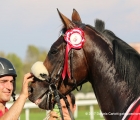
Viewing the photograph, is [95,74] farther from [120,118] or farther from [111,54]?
[120,118]

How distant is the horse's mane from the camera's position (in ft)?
13.8

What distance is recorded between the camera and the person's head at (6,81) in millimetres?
4809

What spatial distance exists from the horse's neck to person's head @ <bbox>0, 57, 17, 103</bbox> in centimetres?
102

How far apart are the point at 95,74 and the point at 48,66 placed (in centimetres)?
51

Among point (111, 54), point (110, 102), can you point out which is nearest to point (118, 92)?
point (110, 102)

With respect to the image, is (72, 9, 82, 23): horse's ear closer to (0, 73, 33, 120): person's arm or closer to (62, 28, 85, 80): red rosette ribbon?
(62, 28, 85, 80): red rosette ribbon

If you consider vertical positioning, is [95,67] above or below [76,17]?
below

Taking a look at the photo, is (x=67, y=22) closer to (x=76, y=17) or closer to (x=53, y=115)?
(x=76, y=17)

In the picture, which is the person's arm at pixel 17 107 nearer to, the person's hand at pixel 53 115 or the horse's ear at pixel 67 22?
the horse's ear at pixel 67 22

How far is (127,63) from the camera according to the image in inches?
167

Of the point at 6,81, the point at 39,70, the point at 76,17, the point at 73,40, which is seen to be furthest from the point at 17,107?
the point at 76,17

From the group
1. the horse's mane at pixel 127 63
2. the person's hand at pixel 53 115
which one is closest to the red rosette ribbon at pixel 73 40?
the horse's mane at pixel 127 63

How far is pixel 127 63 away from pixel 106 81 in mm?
304

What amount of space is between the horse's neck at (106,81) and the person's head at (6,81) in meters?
1.02
